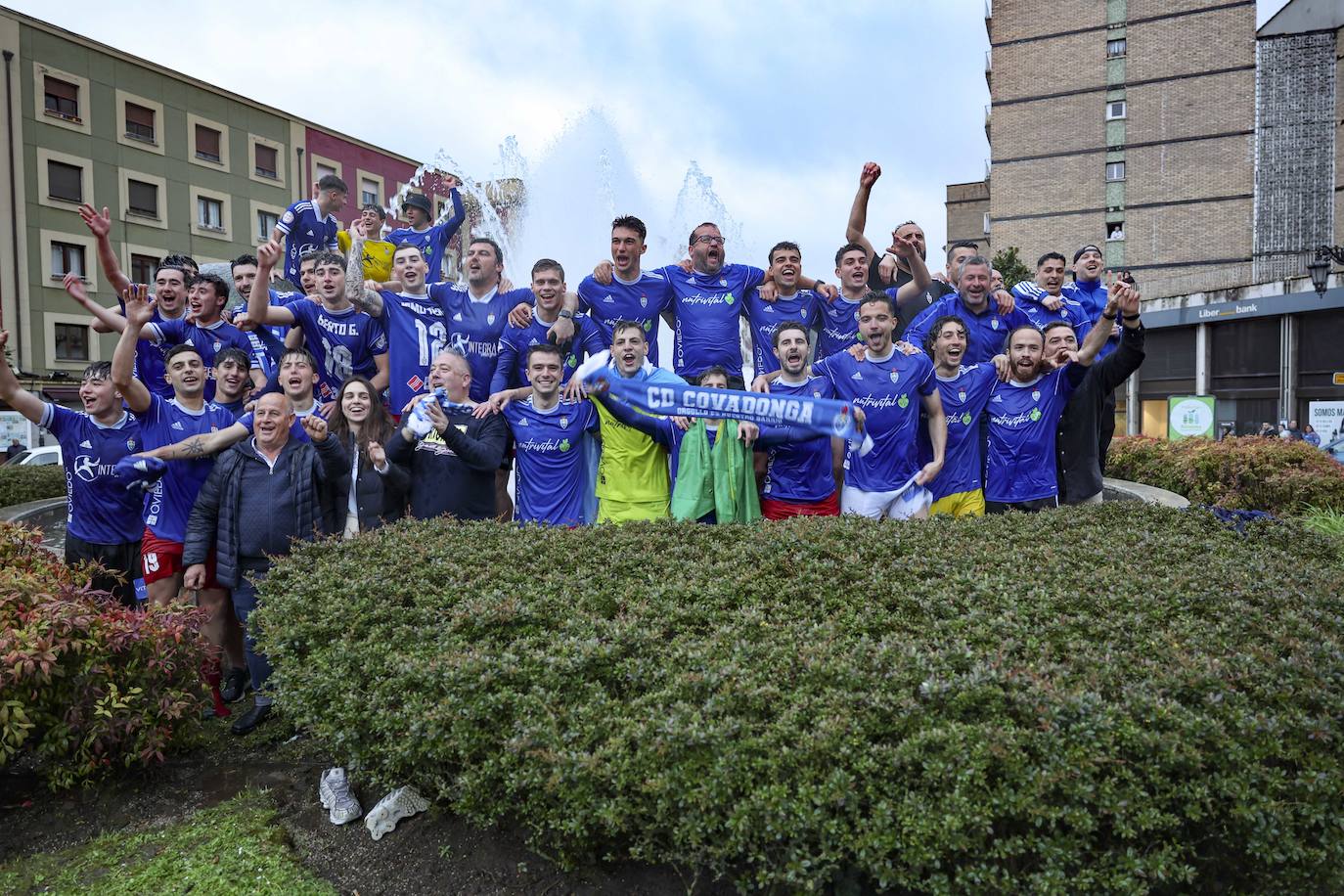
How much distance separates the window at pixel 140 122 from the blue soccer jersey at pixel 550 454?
108ft

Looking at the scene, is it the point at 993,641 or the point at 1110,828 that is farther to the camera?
the point at 993,641

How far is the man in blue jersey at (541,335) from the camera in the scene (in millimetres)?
7137

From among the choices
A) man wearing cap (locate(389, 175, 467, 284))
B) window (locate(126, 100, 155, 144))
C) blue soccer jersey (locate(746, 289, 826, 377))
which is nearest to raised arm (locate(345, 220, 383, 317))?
man wearing cap (locate(389, 175, 467, 284))

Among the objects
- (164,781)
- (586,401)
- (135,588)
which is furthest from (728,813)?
(135,588)

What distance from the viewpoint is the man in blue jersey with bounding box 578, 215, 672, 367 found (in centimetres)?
739

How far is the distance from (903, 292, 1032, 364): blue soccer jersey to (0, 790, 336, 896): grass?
570 centimetres

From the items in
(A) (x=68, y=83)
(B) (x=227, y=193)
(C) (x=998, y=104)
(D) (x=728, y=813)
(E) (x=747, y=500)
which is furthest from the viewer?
(C) (x=998, y=104)

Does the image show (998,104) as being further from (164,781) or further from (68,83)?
(164,781)

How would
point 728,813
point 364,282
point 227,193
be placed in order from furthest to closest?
point 227,193 → point 364,282 → point 728,813

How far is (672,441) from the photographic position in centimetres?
627

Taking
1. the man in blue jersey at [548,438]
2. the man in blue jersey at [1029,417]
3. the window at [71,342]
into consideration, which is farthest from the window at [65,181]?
the man in blue jersey at [1029,417]

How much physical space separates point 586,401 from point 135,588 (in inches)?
143

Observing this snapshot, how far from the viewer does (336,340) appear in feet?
23.9

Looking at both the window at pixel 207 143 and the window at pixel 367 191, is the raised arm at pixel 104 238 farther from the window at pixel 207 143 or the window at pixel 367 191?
the window at pixel 367 191
